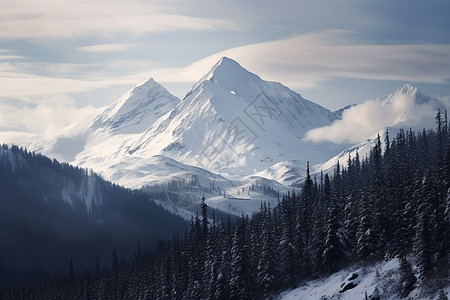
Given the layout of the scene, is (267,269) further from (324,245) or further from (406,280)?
(406,280)

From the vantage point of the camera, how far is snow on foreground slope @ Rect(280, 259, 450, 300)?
66.5 meters

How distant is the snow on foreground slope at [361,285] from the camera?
218 ft

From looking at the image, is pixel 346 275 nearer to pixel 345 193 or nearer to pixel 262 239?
pixel 262 239

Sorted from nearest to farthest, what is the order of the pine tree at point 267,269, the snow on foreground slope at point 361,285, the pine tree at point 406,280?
the pine tree at point 406,280 → the snow on foreground slope at point 361,285 → the pine tree at point 267,269

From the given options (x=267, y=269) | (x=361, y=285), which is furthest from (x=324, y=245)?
(x=361, y=285)

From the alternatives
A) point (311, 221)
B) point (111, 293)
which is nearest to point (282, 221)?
point (311, 221)

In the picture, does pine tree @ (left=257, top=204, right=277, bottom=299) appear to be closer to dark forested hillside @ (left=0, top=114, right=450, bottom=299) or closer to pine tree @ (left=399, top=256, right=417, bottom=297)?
dark forested hillside @ (left=0, top=114, right=450, bottom=299)

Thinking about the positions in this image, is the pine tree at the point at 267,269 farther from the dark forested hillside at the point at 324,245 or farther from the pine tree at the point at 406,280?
the pine tree at the point at 406,280

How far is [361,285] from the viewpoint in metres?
72.8

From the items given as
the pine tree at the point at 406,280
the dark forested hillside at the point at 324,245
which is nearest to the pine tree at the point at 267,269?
the dark forested hillside at the point at 324,245

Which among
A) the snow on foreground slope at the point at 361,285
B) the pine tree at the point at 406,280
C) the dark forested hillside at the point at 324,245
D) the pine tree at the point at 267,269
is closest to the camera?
the pine tree at the point at 406,280

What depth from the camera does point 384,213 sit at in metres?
86.9

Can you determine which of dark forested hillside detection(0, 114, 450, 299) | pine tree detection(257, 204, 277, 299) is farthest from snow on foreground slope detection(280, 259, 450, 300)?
pine tree detection(257, 204, 277, 299)

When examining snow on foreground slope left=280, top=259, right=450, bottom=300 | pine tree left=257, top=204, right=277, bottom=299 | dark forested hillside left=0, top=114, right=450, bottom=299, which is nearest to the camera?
snow on foreground slope left=280, top=259, right=450, bottom=300
